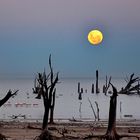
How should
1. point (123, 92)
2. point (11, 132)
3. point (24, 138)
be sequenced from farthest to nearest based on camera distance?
point (123, 92)
point (11, 132)
point (24, 138)

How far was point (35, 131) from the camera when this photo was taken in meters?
30.8

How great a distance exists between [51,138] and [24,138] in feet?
16.5

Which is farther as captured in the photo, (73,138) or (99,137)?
(73,138)

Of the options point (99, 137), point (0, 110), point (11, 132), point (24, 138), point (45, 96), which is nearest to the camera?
point (99, 137)

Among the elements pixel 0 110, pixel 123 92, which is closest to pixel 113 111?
pixel 0 110

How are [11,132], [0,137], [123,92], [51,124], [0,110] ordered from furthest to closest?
[123,92] < [0,110] < [51,124] < [11,132] < [0,137]

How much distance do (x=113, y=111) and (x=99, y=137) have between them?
4.95 ft

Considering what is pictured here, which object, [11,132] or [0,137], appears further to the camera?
[11,132]

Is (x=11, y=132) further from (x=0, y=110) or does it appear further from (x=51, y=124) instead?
(x=0, y=110)

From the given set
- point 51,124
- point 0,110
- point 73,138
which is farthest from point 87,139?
point 0,110

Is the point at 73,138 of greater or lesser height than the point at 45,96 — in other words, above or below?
below

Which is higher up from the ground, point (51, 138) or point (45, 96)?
point (45, 96)

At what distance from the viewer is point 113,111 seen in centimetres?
2289

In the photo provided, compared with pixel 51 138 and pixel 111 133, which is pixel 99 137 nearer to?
pixel 111 133
